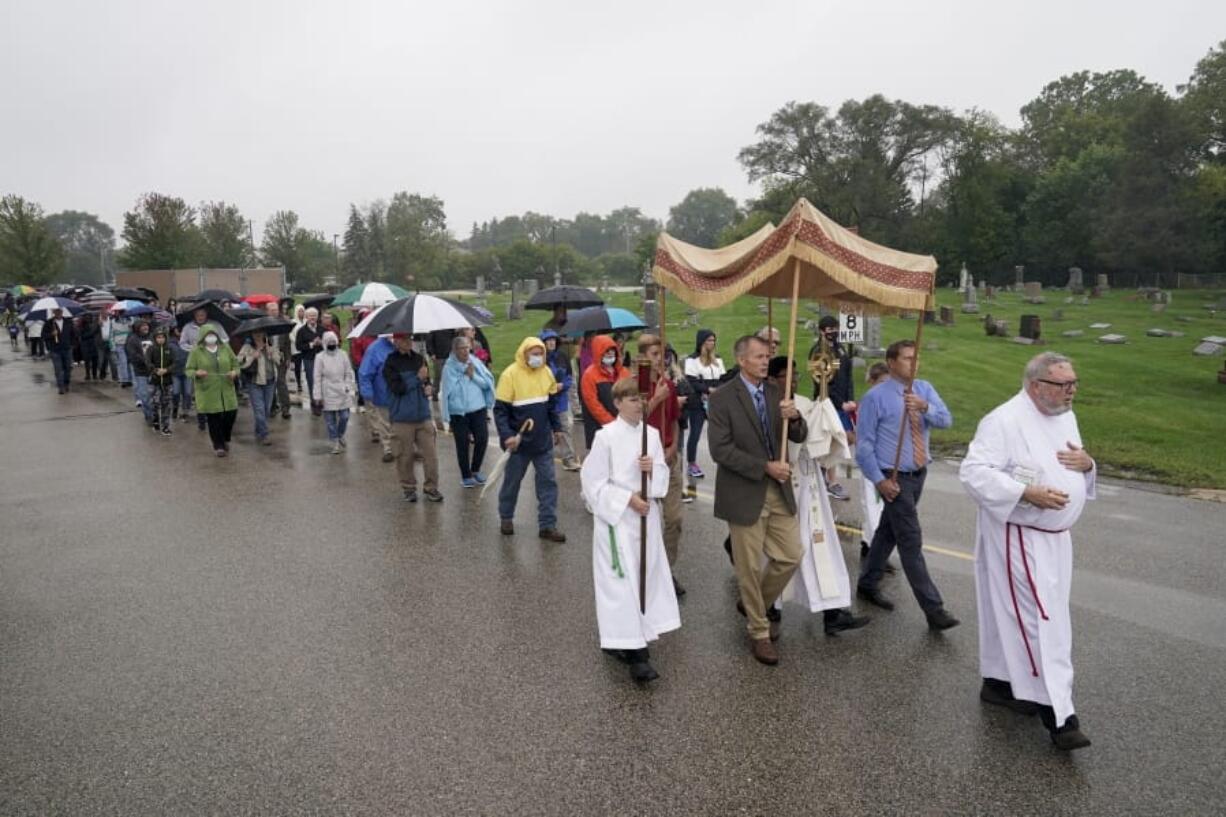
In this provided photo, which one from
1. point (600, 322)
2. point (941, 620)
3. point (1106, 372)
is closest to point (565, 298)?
point (600, 322)

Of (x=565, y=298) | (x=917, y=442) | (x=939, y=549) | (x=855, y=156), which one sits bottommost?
(x=939, y=549)

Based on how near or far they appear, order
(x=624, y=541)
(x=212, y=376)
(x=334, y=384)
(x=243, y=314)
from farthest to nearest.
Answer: (x=243, y=314) < (x=334, y=384) < (x=212, y=376) < (x=624, y=541)

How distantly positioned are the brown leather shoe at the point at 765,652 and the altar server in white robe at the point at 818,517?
0.53 metres

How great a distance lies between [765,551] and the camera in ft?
16.9

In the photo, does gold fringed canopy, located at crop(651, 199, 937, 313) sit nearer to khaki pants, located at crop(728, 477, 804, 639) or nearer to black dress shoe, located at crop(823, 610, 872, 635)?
khaki pants, located at crop(728, 477, 804, 639)

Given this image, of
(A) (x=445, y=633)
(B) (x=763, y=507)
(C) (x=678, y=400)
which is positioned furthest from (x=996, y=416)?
(A) (x=445, y=633)

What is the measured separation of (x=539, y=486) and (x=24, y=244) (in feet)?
179

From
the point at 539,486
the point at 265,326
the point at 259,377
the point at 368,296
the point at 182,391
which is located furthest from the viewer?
the point at 368,296

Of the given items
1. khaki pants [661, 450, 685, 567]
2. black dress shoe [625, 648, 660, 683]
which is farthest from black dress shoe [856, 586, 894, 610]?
black dress shoe [625, 648, 660, 683]

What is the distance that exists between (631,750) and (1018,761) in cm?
193

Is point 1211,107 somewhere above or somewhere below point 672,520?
above

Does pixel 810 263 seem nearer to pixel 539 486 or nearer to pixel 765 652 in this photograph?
pixel 765 652

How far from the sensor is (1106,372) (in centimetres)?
1745

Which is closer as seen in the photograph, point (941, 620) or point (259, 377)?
point (941, 620)
